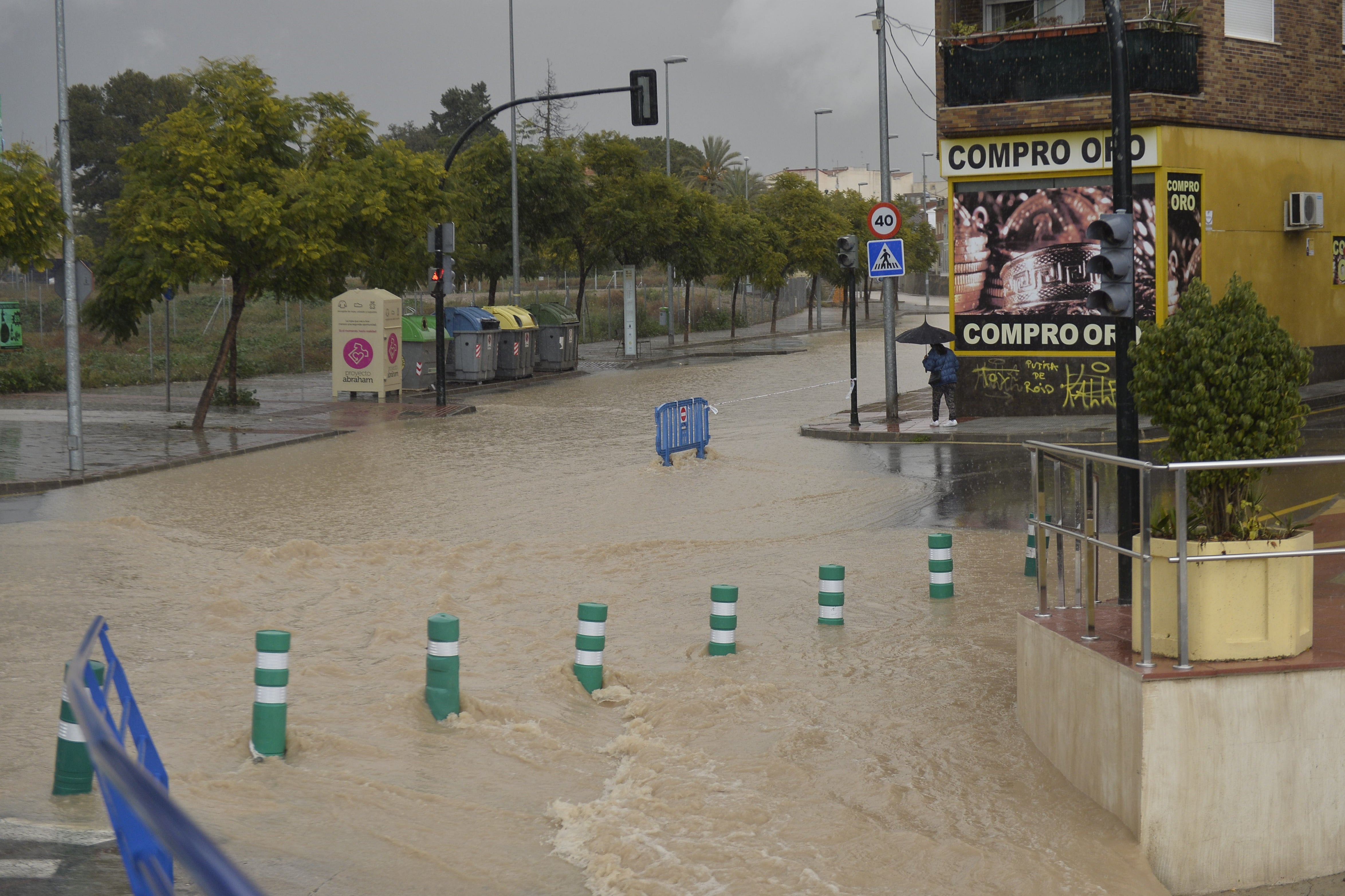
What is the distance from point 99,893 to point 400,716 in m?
2.77

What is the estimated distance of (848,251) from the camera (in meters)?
→ 22.9

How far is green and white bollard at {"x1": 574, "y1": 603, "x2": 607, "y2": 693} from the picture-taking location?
8.12 m

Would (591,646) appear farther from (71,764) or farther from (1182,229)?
(1182,229)

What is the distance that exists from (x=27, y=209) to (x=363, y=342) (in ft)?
41.4

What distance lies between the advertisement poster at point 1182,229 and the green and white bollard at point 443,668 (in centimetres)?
1794

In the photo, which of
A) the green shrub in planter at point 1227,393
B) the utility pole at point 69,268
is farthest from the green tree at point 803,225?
the green shrub in planter at point 1227,393

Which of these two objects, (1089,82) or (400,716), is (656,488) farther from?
(1089,82)

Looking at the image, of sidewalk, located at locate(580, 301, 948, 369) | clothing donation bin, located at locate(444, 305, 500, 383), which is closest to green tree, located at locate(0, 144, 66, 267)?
clothing donation bin, located at locate(444, 305, 500, 383)

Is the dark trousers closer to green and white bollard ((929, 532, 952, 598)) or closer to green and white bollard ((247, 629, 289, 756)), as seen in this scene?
green and white bollard ((929, 532, 952, 598))

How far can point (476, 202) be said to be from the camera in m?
40.2

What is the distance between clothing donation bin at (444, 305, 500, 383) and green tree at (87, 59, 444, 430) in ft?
23.8

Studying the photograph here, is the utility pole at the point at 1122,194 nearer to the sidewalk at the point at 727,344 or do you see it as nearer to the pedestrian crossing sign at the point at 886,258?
the pedestrian crossing sign at the point at 886,258

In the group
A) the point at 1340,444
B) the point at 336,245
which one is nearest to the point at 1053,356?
the point at 1340,444

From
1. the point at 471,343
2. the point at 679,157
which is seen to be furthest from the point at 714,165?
the point at 471,343
